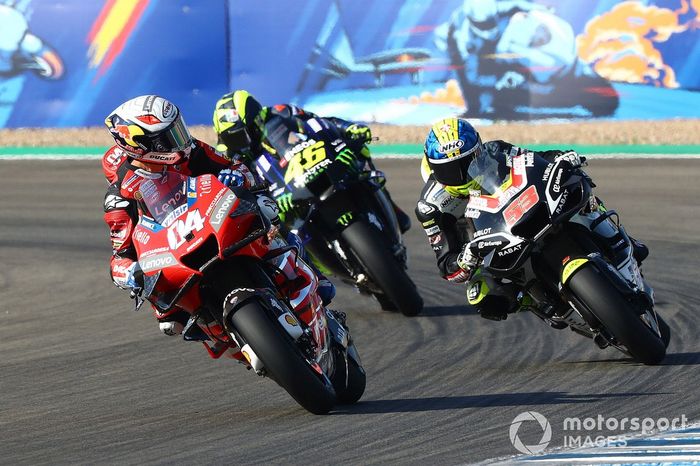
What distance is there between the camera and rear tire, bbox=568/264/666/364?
7.39 m

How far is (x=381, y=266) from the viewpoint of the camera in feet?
32.8

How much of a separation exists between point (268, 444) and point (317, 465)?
0.47m

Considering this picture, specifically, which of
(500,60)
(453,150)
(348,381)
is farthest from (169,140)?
(500,60)

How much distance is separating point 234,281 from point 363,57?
12814 millimetres

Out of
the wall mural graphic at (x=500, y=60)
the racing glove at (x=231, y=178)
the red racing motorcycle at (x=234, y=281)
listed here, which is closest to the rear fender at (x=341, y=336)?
the red racing motorcycle at (x=234, y=281)

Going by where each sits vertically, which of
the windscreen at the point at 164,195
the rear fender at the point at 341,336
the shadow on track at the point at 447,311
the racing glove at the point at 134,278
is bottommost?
the shadow on track at the point at 447,311

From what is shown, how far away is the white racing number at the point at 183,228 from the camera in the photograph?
6562mm

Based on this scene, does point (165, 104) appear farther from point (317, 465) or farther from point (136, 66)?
point (136, 66)

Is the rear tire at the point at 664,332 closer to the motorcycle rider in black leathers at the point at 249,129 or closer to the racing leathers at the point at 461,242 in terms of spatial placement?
the racing leathers at the point at 461,242

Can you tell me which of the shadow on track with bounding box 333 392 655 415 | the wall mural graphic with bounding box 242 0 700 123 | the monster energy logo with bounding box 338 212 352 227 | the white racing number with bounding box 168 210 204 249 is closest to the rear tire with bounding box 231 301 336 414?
the white racing number with bounding box 168 210 204 249

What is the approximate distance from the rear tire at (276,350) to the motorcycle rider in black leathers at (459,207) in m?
1.82

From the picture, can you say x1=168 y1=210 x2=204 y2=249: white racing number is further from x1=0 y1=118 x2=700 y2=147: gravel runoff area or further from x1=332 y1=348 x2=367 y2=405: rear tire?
x1=0 y1=118 x2=700 y2=147: gravel runoff area

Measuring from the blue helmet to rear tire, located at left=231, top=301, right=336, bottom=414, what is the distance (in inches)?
77.2

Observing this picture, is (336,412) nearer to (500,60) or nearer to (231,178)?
(231,178)
